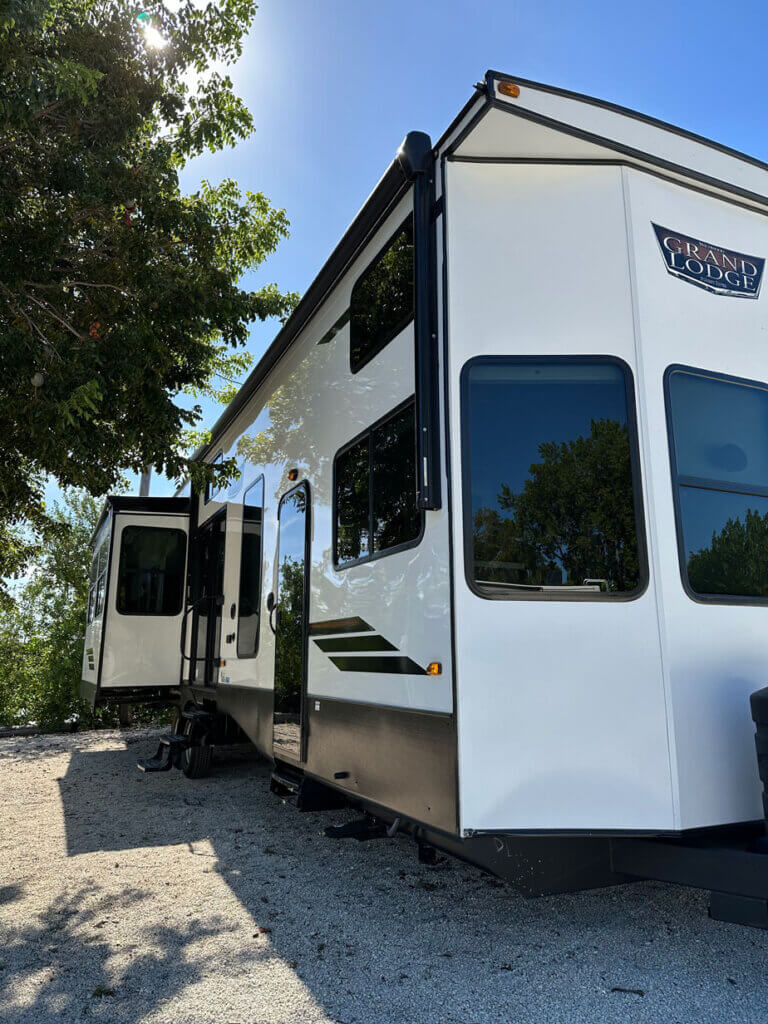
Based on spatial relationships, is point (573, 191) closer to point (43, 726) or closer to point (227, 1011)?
point (227, 1011)

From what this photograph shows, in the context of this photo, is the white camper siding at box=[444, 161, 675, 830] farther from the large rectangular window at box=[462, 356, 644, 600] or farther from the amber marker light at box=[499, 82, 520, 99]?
the amber marker light at box=[499, 82, 520, 99]

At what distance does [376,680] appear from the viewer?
11.4ft

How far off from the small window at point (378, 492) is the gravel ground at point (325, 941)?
170 centimetres

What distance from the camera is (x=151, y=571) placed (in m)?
8.34

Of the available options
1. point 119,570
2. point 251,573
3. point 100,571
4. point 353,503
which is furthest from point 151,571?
point 353,503

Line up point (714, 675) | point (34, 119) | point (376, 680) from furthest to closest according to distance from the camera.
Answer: point (34, 119) < point (376, 680) < point (714, 675)

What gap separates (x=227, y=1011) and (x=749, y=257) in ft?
12.3

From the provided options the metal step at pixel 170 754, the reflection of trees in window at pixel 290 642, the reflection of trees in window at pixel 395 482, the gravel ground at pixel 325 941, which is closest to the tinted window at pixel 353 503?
the reflection of trees in window at pixel 395 482

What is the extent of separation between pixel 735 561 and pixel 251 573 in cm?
365

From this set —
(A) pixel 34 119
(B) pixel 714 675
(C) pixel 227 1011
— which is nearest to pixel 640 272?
(B) pixel 714 675

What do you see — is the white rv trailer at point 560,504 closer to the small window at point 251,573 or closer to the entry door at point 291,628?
the entry door at point 291,628

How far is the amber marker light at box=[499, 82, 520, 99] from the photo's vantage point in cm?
289

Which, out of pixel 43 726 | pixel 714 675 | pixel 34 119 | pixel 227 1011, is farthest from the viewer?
pixel 43 726

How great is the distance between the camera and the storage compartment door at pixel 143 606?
319 inches
